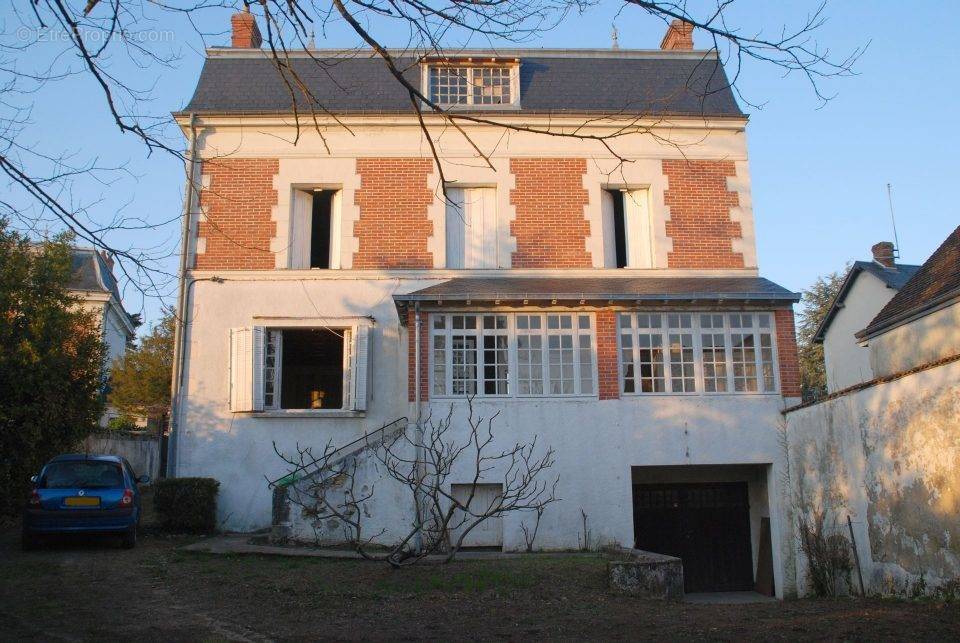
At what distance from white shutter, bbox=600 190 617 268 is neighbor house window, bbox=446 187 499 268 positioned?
6.98ft

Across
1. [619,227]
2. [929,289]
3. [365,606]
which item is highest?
[619,227]


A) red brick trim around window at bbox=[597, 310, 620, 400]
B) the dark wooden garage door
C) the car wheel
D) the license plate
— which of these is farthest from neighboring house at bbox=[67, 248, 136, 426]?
the dark wooden garage door

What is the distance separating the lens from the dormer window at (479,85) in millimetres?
16906

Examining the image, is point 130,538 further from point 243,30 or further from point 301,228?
point 243,30

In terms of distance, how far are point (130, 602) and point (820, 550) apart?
32.1ft

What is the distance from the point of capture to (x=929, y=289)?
16328 mm

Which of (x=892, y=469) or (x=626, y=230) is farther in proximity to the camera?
(x=626, y=230)

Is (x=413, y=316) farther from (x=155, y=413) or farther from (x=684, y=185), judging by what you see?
(x=155, y=413)

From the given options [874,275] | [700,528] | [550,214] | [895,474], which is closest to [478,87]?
[550,214]

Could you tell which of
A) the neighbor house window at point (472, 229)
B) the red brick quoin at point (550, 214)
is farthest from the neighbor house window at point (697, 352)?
the neighbor house window at point (472, 229)

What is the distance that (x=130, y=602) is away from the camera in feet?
28.6

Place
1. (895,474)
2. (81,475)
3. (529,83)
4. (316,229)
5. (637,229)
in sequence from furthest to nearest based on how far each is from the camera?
(529,83) < (316,229) < (637,229) < (81,475) < (895,474)

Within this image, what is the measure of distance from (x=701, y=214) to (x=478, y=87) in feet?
17.0

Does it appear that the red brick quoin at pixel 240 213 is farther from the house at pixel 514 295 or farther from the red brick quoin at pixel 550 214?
the red brick quoin at pixel 550 214
